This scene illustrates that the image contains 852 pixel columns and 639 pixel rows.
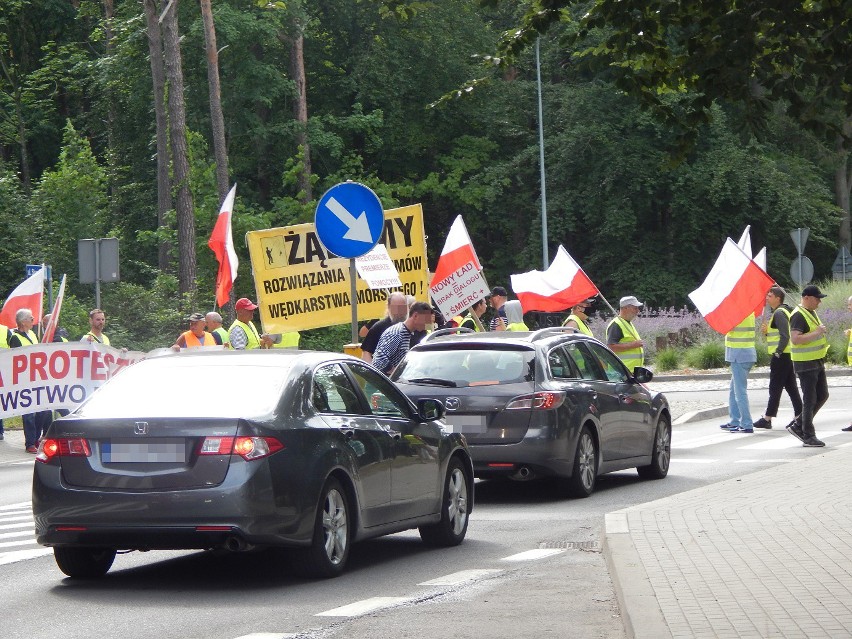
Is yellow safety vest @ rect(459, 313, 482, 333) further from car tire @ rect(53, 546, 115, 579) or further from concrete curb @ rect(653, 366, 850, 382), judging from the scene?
concrete curb @ rect(653, 366, 850, 382)

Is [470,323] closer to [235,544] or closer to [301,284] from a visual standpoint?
[301,284]

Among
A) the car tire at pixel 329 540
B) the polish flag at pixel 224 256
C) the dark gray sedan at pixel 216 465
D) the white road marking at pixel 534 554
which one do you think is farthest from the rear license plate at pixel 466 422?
the polish flag at pixel 224 256

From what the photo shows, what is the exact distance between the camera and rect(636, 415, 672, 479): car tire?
52.1 feet

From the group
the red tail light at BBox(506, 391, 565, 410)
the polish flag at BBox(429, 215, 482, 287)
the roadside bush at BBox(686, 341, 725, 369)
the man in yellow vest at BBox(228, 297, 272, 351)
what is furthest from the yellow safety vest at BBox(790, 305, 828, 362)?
the roadside bush at BBox(686, 341, 725, 369)

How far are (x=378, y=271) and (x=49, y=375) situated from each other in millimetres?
5143

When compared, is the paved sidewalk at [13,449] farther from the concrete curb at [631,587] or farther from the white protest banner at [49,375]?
the concrete curb at [631,587]

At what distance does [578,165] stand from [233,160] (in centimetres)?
1118

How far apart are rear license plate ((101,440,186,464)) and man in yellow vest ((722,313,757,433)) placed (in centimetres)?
1314

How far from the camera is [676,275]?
50.7 m

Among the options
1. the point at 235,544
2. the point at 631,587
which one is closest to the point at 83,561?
the point at 235,544

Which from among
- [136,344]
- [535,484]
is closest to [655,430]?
[535,484]

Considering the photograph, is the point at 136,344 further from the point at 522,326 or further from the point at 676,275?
the point at 676,275

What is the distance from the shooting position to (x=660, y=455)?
16.1 meters

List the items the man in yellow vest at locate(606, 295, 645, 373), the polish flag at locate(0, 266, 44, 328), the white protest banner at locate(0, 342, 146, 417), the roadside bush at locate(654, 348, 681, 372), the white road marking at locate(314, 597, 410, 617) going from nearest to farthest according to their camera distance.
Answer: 1. the white road marking at locate(314, 597, 410, 617)
2. the man in yellow vest at locate(606, 295, 645, 373)
3. the white protest banner at locate(0, 342, 146, 417)
4. the polish flag at locate(0, 266, 44, 328)
5. the roadside bush at locate(654, 348, 681, 372)
